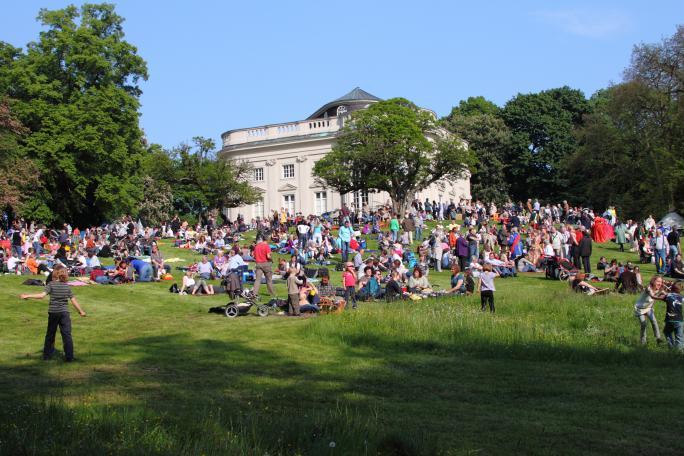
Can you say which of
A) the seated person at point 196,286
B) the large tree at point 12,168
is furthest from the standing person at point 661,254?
the large tree at point 12,168

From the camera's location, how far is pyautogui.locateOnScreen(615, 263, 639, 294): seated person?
23328 millimetres

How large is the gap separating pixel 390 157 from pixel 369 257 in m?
25.3

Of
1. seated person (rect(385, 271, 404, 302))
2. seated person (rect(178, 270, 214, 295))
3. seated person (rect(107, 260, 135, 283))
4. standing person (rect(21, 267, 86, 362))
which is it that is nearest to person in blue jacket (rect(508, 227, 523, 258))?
seated person (rect(385, 271, 404, 302))

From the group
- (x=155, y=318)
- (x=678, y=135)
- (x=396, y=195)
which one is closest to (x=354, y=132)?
(x=396, y=195)

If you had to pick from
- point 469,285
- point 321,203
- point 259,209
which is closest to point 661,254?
point 469,285

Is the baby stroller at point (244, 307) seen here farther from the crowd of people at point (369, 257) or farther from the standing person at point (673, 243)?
the standing person at point (673, 243)

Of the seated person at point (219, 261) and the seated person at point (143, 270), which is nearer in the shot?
the seated person at point (143, 270)

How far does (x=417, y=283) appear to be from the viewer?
24.4 meters

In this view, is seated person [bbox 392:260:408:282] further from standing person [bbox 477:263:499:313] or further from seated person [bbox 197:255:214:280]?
seated person [bbox 197:255:214:280]

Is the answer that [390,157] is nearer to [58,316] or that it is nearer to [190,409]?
[58,316]

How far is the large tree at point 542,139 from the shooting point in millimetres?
79438

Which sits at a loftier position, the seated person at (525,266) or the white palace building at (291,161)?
the white palace building at (291,161)

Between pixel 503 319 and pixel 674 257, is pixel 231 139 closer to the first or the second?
pixel 674 257

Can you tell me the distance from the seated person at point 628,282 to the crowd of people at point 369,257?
4 cm
